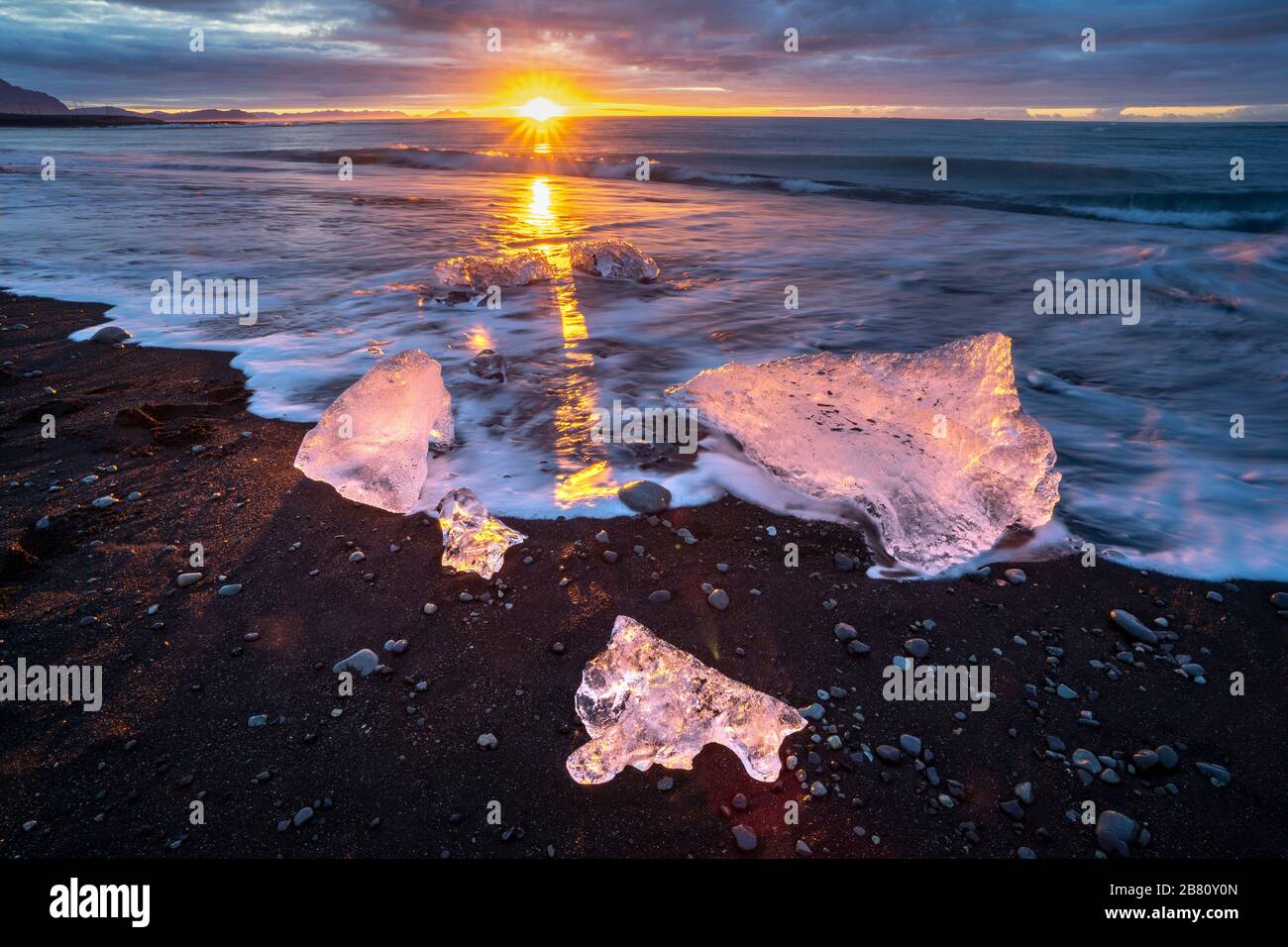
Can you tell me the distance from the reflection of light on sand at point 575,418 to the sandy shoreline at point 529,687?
1.48 feet

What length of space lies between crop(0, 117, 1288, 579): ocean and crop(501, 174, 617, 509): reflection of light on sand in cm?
3

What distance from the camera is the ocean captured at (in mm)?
4695

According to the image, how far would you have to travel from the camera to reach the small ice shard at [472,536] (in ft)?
11.9

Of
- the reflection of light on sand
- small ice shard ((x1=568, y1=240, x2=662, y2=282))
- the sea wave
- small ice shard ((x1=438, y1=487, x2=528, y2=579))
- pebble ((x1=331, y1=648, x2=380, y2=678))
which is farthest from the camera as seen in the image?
the sea wave

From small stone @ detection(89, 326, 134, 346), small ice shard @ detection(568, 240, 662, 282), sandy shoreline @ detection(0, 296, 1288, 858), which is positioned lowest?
sandy shoreline @ detection(0, 296, 1288, 858)

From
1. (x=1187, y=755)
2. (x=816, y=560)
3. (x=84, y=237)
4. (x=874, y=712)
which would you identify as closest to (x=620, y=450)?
(x=816, y=560)

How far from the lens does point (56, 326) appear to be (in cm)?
747

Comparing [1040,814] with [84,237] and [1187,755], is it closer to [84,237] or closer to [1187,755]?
[1187,755]

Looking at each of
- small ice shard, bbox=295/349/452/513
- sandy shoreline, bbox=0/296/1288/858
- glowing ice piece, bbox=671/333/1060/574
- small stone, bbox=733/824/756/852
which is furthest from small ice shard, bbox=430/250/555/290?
small stone, bbox=733/824/756/852

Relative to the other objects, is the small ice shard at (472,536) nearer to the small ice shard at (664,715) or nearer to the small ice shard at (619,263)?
the small ice shard at (664,715)

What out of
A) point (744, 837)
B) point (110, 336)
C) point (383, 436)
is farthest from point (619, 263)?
point (744, 837)

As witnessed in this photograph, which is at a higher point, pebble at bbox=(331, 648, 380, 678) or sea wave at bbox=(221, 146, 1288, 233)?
sea wave at bbox=(221, 146, 1288, 233)

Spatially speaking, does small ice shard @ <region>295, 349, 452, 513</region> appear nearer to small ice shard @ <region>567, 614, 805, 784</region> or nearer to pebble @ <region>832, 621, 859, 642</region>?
small ice shard @ <region>567, 614, 805, 784</region>

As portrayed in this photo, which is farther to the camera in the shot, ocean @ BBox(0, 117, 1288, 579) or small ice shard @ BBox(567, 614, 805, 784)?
ocean @ BBox(0, 117, 1288, 579)
